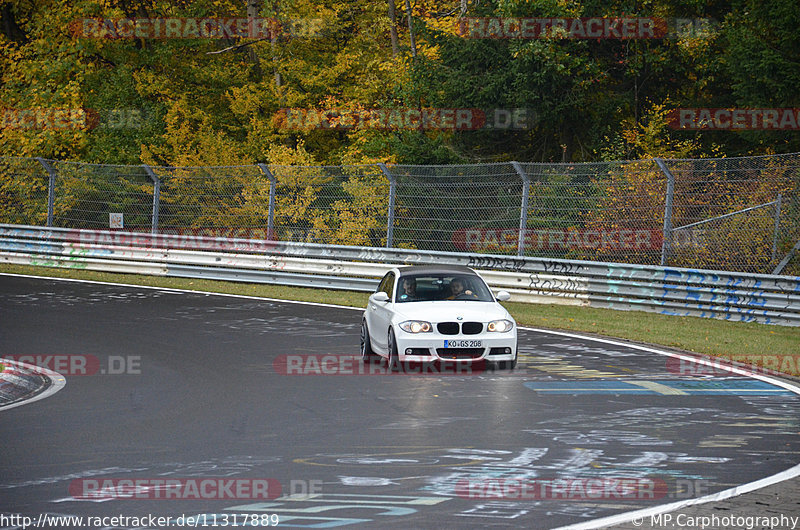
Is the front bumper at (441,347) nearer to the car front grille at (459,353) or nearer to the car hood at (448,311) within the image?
the car front grille at (459,353)

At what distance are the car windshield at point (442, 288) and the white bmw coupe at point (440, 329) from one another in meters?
0.01

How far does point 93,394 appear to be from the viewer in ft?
40.0

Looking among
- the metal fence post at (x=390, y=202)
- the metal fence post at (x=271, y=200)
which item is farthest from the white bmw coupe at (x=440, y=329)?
the metal fence post at (x=271, y=200)

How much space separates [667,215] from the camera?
68.6 ft

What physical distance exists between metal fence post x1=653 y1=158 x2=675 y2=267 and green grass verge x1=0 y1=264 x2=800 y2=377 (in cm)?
121

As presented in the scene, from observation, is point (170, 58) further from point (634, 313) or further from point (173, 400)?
Answer: point (173, 400)

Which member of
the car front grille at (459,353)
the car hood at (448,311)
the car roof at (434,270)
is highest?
the car roof at (434,270)

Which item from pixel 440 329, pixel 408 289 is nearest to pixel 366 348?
pixel 408 289

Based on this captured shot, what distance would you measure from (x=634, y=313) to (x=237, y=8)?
3444cm

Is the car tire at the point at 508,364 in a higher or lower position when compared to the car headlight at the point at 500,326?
lower

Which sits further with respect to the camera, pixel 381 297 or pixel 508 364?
pixel 381 297

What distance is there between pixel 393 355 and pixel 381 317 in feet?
2.39

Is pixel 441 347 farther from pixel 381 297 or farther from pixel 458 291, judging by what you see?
pixel 458 291

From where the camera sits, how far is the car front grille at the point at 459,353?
45.6 feet
